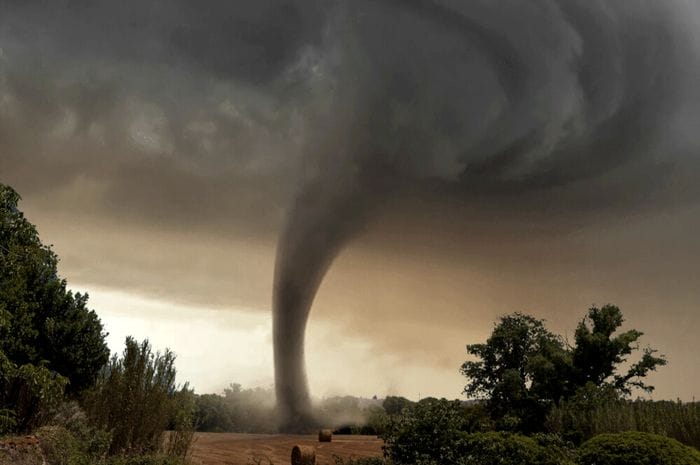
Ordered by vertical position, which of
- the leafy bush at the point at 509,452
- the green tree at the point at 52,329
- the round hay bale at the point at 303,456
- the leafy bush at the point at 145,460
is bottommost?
the leafy bush at the point at 145,460

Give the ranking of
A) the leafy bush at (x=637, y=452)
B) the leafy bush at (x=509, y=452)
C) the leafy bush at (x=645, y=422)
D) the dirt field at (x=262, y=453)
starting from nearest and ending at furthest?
the leafy bush at (x=637, y=452) < the leafy bush at (x=509, y=452) < the leafy bush at (x=645, y=422) < the dirt field at (x=262, y=453)

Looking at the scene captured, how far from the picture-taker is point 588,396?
34688mm

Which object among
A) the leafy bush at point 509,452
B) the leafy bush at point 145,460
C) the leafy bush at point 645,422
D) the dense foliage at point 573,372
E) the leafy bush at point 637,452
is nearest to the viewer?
the leafy bush at point 637,452

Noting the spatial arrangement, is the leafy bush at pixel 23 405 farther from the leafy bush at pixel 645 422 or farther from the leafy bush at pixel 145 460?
the leafy bush at pixel 645 422

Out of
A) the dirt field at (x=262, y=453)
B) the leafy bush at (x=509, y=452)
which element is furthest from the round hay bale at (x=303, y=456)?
the leafy bush at (x=509, y=452)

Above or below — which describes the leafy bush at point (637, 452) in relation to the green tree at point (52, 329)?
below

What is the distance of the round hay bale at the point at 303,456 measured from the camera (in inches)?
861

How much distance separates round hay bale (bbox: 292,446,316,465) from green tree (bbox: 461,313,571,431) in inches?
581

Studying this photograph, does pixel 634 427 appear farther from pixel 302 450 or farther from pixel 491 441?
pixel 302 450

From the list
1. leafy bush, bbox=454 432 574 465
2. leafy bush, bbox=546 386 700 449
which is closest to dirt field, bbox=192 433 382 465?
leafy bush, bbox=454 432 574 465

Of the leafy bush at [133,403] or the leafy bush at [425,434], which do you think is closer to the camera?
the leafy bush at [425,434]

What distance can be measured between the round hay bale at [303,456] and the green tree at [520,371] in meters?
14.8

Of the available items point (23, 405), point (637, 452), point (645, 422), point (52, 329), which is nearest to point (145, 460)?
point (23, 405)

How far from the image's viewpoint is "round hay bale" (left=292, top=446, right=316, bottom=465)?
21.9 m
